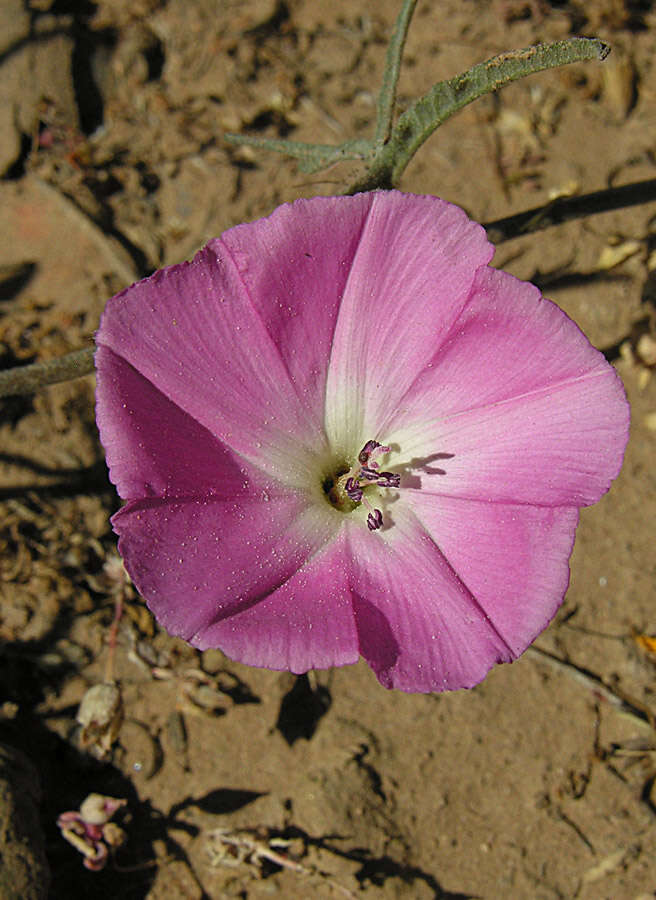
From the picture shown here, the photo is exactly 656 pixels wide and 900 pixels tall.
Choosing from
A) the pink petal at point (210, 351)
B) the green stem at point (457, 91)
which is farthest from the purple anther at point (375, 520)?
the green stem at point (457, 91)

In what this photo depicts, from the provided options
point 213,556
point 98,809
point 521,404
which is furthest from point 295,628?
point 98,809

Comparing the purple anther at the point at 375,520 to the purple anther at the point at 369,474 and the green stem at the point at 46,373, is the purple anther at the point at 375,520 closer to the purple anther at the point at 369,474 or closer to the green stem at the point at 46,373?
the purple anther at the point at 369,474

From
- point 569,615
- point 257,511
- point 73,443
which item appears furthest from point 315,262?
point 569,615

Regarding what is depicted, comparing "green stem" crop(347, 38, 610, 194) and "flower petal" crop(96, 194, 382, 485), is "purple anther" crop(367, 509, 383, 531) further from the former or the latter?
"green stem" crop(347, 38, 610, 194)

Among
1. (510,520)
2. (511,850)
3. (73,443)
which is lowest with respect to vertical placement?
(511,850)

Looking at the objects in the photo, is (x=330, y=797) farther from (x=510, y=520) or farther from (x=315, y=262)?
(x=315, y=262)

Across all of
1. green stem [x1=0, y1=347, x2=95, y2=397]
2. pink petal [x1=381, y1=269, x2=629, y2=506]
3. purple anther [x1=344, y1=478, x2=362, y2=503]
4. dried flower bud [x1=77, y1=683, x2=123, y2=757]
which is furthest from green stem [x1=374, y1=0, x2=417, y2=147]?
dried flower bud [x1=77, y1=683, x2=123, y2=757]
